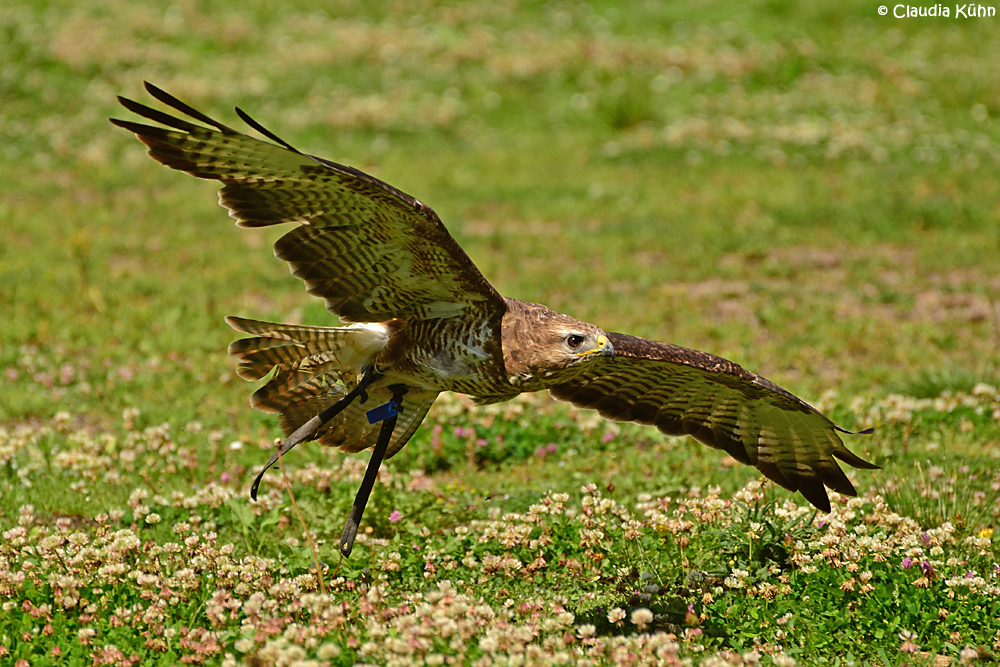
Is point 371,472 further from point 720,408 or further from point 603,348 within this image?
point 720,408

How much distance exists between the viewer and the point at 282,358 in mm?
5410

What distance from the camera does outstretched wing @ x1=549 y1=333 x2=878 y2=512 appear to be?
5324 mm

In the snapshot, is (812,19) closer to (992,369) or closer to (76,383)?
(992,369)

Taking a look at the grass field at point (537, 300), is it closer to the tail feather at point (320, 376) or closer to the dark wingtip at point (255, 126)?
the tail feather at point (320, 376)

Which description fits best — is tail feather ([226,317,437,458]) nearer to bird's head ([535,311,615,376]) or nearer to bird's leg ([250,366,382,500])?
bird's leg ([250,366,382,500])

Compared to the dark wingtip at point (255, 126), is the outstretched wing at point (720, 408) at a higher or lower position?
lower

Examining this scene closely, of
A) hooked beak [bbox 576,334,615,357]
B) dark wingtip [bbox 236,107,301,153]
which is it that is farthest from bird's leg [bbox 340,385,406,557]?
dark wingtip [bbox 236,107,301,153]

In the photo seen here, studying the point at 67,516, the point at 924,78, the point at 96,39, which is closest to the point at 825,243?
the point at 924,78

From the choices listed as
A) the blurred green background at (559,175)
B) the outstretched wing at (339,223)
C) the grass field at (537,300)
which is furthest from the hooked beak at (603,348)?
the blurred green background at (559,175)

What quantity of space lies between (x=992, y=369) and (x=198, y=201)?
9.80 m

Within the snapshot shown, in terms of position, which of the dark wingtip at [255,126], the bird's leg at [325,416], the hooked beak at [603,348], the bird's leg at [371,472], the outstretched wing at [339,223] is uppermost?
the dark wingtip at [255,126]

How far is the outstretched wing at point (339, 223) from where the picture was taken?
4.34m

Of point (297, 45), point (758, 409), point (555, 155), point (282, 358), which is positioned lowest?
point (758, 409)

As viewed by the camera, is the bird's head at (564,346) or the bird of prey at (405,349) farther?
the bird's head at (564,346)
